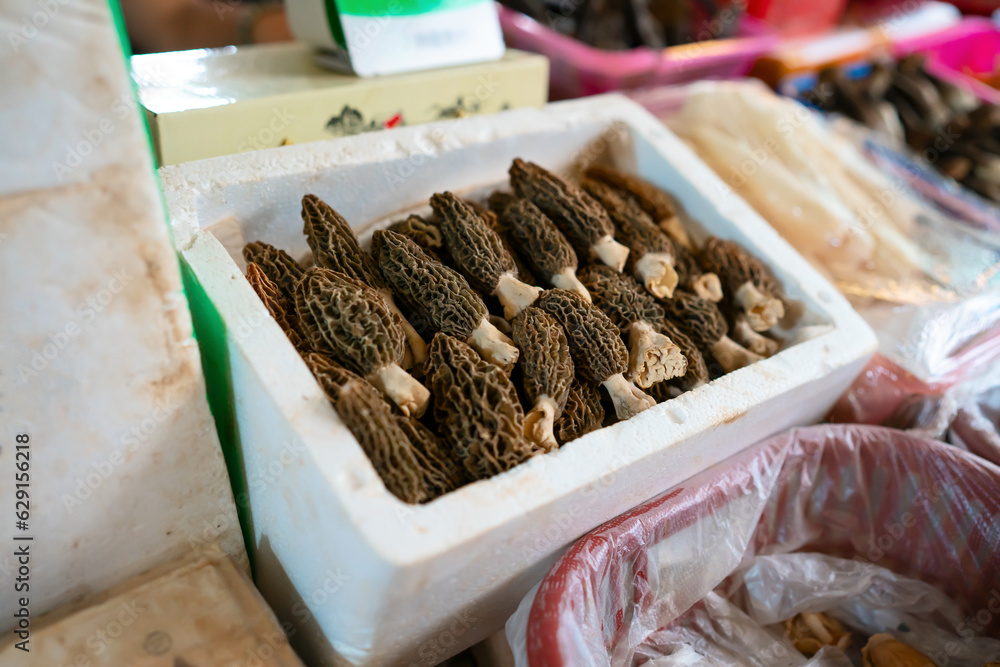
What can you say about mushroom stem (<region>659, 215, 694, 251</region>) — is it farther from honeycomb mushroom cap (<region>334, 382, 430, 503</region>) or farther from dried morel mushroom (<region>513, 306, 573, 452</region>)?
honeycomb mushroom cap (<region>334, 382, 430, 503</region>)

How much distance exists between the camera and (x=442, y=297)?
1.04 metres

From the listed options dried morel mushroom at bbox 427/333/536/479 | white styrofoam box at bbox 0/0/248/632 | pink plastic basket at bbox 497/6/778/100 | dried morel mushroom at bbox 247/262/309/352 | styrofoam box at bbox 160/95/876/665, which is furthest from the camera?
pink plastic basket at bbox 497/6/778/100

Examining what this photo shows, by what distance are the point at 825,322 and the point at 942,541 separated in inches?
18.4

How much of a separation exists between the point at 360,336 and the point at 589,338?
0.37 m

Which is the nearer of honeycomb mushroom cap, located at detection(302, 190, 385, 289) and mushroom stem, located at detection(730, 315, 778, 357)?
honeycomb mushroom cap, located at detection(302, 190, 385, 289)

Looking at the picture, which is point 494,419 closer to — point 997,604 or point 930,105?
point 997,604

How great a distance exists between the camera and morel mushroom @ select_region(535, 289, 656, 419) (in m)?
1.05

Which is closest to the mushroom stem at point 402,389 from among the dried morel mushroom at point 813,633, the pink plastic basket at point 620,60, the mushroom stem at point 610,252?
the mushroom stem at point 610,252

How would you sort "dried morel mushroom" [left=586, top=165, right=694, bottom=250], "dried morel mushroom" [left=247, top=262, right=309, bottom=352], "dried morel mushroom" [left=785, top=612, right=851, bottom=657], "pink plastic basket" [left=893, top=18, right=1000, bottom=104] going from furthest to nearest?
"pink plastic basket" [left=893, top=18, right=1000, bottom=104] < "dried morel mushroom" [left=586, top=165, right=694, bottom=250] < "dried morel mushroom" [left=785, top=612, right=851, bottom=657] < "dried morel mushroom" [left=247, top=262, right=309, bottom=352]

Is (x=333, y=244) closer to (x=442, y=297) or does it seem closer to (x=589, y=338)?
(x=442, y=297)

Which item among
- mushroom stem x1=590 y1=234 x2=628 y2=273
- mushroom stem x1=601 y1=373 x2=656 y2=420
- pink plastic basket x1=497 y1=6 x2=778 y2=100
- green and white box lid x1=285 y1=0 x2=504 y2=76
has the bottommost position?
mushroom stem x1=601 y1=373 x2=656 y2=420

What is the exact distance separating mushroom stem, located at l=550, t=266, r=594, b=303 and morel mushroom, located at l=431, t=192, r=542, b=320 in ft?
0.21

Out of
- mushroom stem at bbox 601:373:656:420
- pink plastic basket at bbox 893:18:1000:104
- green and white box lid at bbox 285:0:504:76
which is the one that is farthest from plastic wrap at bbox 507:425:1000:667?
pink plastic basket at bbox 893:18:1000:104

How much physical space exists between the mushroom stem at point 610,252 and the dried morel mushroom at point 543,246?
62mm
